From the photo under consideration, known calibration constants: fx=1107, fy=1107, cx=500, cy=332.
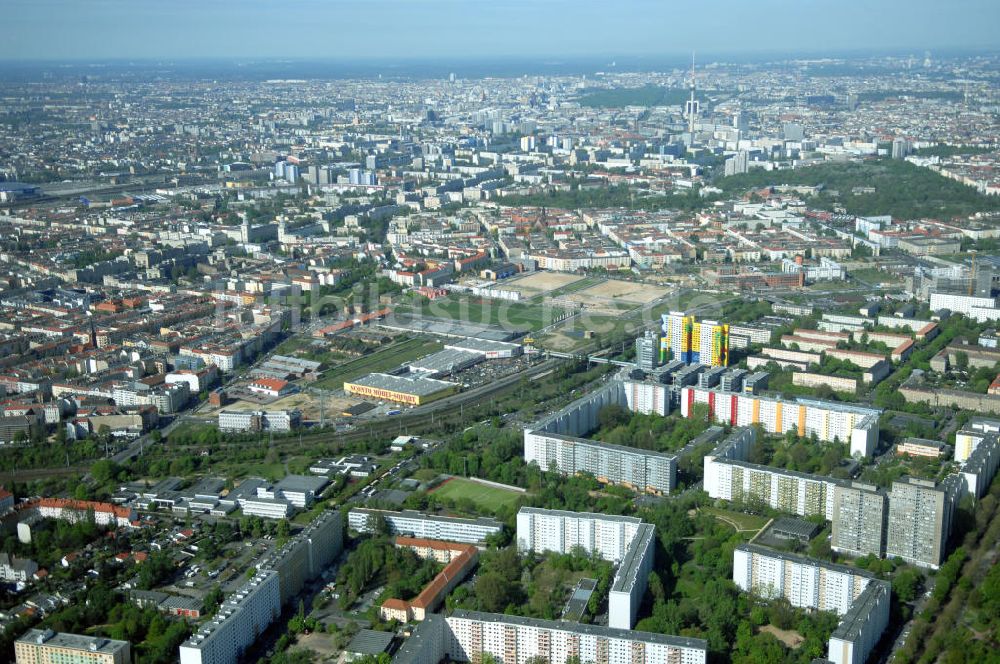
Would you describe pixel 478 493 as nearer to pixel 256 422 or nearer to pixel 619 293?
pixel 256 422

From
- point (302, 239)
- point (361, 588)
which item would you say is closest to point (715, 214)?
point (302, 239)

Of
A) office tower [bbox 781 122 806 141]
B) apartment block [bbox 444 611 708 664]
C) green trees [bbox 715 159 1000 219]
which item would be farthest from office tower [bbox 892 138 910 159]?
apartment block [bbox 444 611 708 664]

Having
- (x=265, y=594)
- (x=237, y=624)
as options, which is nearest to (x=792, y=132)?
(x=265, y=594)

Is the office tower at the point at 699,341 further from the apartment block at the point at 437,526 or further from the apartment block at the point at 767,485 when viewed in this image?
the apartment block at the point at 437,526

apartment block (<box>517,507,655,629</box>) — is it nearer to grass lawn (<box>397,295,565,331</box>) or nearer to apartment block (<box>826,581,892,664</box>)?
apartment block (<box>826,581,892,664</box>)

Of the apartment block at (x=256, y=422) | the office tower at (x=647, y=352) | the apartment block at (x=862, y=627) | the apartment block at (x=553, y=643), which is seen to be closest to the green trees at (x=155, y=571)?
the apartment block at (x=553, y=643)

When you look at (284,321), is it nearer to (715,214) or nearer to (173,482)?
(173,482)

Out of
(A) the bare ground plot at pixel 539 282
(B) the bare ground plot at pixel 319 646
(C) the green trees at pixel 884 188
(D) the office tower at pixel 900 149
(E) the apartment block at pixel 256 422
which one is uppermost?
(D) the office tower at pixel 900 149
